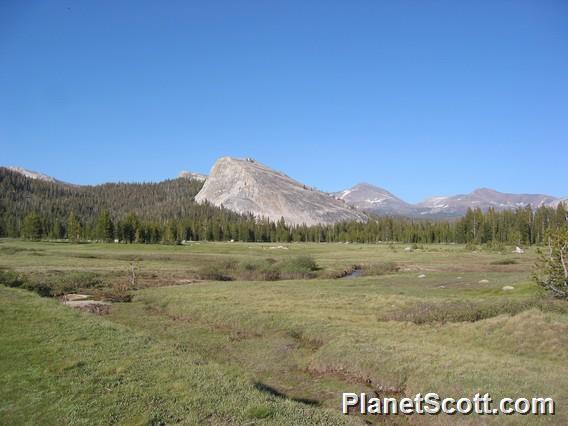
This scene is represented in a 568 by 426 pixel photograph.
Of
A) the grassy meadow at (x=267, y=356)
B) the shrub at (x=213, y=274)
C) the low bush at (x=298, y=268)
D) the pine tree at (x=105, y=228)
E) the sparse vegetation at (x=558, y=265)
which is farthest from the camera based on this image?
the pine tree at (x=105, y=228)

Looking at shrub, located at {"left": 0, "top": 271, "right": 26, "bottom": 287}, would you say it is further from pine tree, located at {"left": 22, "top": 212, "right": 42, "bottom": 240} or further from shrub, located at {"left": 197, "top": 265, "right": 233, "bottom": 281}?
pine tree, located at {"left": 22, "top": 212, "right": 42, "bottom": 240}

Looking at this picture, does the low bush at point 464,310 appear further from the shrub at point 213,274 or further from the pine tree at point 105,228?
the pine tree at point 105,228

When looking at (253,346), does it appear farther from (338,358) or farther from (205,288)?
(205,288)

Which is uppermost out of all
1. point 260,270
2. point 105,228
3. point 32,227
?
point 32,227

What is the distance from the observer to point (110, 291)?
4753 cm

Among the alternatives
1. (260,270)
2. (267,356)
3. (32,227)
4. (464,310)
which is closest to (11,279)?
(267,356)

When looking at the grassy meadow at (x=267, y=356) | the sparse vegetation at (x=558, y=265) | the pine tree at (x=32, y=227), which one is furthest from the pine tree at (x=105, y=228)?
the sparse vegetation at (x=558, y=265)

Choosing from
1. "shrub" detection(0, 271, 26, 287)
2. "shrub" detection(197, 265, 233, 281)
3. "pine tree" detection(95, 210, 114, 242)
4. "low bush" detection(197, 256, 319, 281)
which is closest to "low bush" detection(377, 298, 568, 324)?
"shrub" detection(0, 271, 26, 287)

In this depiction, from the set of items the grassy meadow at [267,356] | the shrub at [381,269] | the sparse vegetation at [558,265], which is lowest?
the shrub at [381,269]

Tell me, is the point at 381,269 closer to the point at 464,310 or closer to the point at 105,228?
the point at 464,310

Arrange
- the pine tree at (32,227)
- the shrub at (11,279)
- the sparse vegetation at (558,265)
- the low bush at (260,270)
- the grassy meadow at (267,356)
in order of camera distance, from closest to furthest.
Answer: the grassy meadow at (267,356) → the sparse vegetation at (558,265) → the shrub at (11,279) → the low bush at (260,270) → the pine tree at (32,227)

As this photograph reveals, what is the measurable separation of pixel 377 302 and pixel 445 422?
72.5ft

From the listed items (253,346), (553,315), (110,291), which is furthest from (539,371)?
(110,291)

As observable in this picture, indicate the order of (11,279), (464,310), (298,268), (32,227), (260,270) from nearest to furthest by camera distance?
(464,310), (11,279), (260,270), (298,268), (32,227)
